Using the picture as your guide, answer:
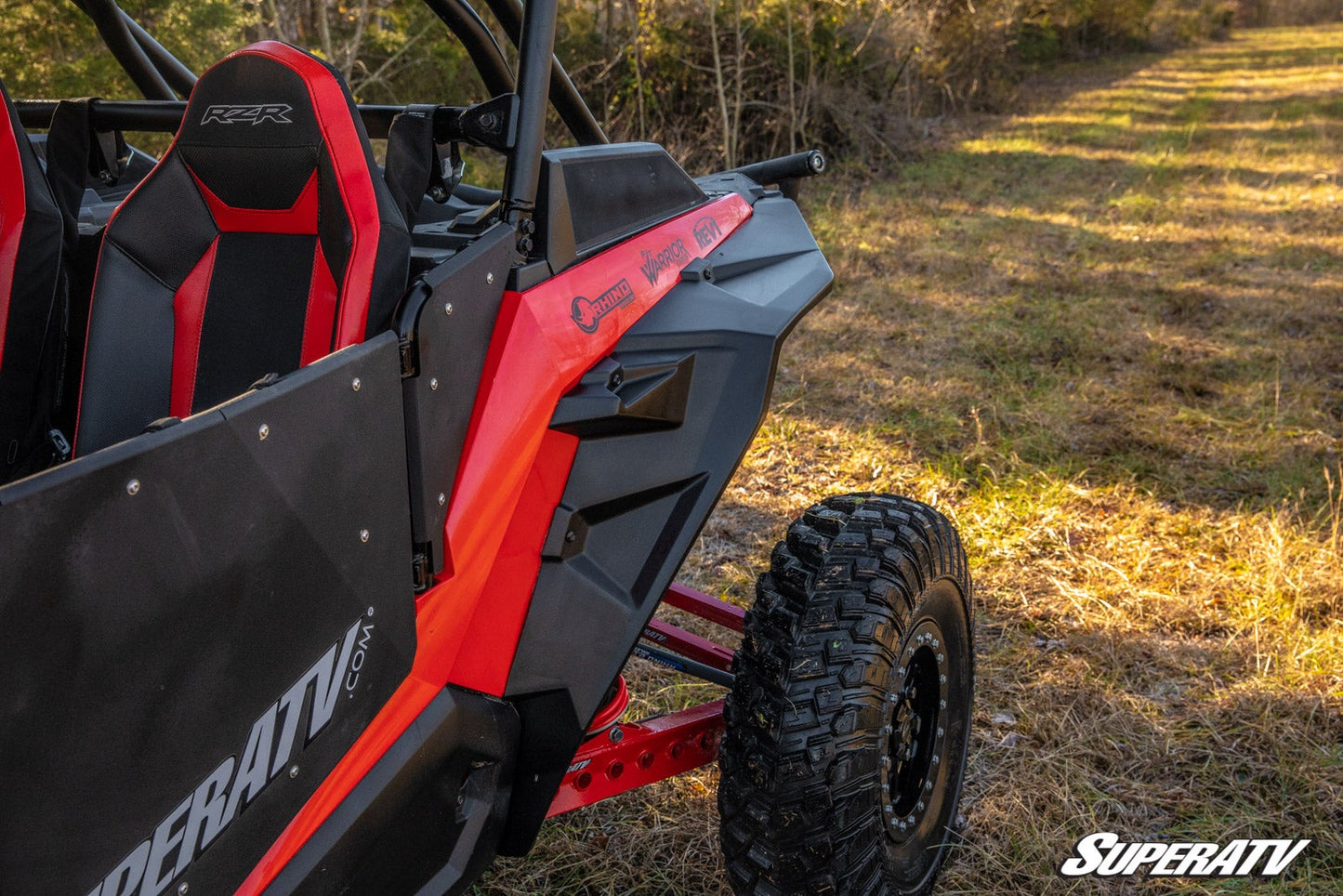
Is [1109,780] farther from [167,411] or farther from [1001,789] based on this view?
[167,411]

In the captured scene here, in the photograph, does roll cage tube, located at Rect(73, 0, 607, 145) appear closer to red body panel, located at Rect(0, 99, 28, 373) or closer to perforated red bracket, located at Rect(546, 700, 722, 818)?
red body panel, located at Rect(0, 99, 28, 373)

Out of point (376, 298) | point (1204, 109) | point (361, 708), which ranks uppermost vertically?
point (376, 298)

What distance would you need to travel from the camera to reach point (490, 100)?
4.93ft

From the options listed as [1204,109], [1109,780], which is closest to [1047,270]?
[1109,780]

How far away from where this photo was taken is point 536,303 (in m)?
1.47

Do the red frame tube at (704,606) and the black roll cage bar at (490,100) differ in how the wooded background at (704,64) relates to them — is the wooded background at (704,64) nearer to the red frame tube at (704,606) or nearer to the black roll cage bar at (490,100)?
the black roll cage bar at (490,100)

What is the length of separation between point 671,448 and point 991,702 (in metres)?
1.35

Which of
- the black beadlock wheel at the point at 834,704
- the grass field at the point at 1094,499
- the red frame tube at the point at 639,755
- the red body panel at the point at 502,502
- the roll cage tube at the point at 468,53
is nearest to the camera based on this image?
the red body panel at the point at 502,502
